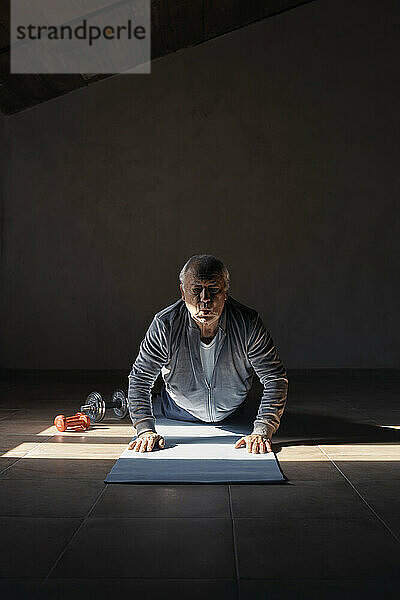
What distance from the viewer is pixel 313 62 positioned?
745 cm

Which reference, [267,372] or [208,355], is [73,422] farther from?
[267,372]

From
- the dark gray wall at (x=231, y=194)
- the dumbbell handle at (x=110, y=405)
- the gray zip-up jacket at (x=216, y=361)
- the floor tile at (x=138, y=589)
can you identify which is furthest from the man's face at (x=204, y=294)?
the dark gray wall at (x=231, y=194)

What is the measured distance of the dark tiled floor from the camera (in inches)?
63.6

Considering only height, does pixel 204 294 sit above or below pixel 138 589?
above

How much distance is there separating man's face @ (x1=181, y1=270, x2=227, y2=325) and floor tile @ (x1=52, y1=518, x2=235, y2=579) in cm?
112

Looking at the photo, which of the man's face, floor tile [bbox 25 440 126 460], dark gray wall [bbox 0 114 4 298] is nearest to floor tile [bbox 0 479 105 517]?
floor tile [bbox 25 440 126 460]

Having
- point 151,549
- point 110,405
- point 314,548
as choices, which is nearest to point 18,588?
point 151,549

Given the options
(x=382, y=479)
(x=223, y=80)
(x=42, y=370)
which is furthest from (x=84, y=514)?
(x=223, y=80)

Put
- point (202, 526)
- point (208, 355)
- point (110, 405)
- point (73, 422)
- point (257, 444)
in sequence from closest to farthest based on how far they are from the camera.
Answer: point (202, 526) < point (257, 444) < point (208, 355) < point (73, 422) < point (110, 405)

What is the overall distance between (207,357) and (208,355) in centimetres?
→ 1

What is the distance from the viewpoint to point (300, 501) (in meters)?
2.30

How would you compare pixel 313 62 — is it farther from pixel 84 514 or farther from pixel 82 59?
pixel 84 514

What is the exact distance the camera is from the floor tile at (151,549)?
5.51ft

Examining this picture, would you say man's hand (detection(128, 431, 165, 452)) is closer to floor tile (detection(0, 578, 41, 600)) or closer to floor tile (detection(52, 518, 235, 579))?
floor tile (detection(52, 518, 235, 579))
